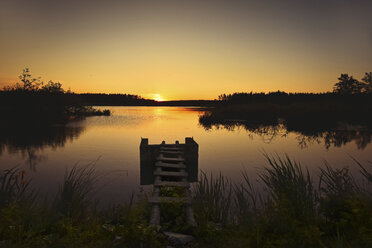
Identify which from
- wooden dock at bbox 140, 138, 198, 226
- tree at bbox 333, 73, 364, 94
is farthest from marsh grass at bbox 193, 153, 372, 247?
tree at bbox 333, 73, 364, 94

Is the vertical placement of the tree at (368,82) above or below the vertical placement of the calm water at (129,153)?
above

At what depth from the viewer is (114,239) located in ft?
14.8

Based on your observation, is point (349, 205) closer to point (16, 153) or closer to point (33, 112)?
point (16, 153)

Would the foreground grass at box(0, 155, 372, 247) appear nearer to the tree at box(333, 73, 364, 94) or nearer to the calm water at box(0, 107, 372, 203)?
the calm water at box(0, 107, 372, 203)

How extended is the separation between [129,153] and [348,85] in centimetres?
7294

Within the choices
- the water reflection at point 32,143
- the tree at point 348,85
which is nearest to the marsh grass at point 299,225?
the water reflection at point 32,143

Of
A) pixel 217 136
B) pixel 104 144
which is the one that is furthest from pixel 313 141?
pixel 104 144

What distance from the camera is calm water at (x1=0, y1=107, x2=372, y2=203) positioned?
11898mm

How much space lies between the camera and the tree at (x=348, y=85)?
68.9 m

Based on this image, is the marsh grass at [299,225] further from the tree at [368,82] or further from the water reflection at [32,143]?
the tree at [368,82]

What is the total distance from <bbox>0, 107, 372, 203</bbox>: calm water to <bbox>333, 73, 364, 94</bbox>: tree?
52.3m

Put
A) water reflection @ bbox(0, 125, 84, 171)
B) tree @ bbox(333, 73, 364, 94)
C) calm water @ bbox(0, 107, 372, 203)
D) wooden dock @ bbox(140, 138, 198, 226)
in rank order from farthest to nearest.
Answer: tree @ bbox(333, 73, 364, 94), water reflection @ bbox(0, 125, 84, 171), calm water @ bbox(0, 107, 372, 203), wooden dock @ bbox(140, 138, 198, 226)

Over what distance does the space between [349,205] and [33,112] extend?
4527cm

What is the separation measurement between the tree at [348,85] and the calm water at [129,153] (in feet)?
172
